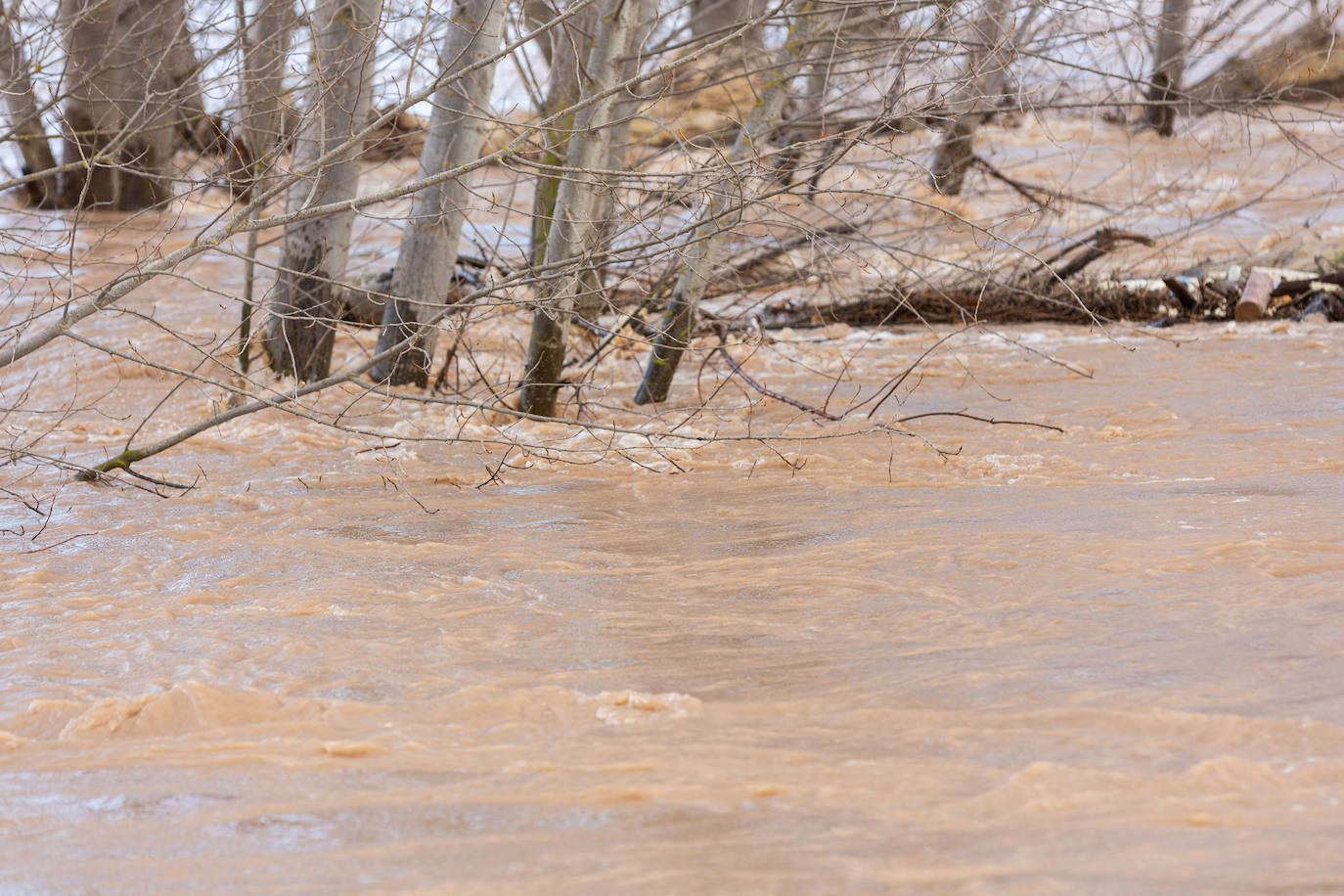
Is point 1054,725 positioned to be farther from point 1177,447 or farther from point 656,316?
point 656,316

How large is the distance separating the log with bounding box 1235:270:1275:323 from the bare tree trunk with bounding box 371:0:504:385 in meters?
5.98

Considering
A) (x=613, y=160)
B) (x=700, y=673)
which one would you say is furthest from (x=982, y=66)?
(x=700, y=673)

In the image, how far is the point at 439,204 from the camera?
7.18 meters

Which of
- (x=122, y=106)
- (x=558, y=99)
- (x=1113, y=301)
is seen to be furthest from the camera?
(x=122, y=106)

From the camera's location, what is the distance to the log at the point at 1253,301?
9.72 m

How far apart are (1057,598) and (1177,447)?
93.0 inches

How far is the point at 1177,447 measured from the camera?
5723 mm

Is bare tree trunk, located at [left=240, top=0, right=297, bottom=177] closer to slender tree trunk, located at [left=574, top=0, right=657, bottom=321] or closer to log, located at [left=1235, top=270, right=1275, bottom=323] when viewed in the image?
slender tree trunk, located at [left=574, top=0, right=657, bottom=321]

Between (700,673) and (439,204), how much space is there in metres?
4.56

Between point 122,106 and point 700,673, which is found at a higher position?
point 122,106

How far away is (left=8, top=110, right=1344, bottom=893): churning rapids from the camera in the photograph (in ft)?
7.69

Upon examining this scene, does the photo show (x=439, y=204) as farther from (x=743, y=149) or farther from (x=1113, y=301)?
(x=1113, y=301)

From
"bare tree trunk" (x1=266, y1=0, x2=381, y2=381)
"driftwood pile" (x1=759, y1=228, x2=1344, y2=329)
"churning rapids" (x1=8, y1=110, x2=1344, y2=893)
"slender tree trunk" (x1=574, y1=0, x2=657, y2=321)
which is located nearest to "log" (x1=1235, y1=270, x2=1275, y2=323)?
"driftwood pile" (x1=759, y1=228, x2=1344, y2=329)

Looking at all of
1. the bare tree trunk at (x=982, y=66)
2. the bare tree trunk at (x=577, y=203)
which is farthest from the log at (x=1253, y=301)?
the bare tree trunk at (x=577, y=203)
